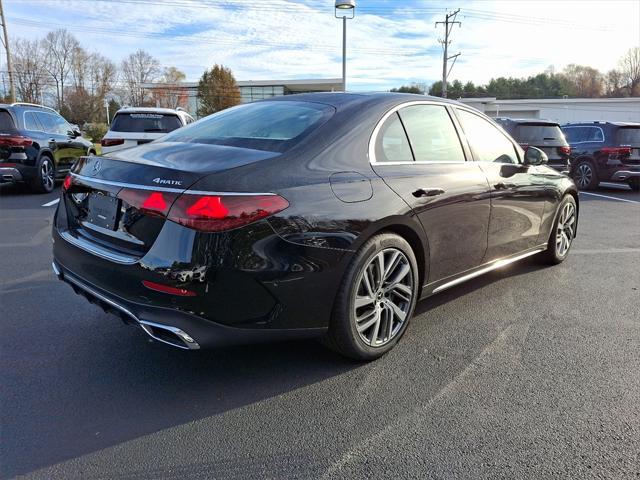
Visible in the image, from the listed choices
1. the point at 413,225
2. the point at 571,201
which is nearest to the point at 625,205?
the point at 571,201

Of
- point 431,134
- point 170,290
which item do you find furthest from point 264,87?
point 170,290

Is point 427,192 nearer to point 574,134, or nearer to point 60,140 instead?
point 60,140

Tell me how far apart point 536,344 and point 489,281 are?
1331mm

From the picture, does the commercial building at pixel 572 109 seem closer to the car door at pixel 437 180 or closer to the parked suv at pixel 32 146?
the parked suv at pixel 32 146

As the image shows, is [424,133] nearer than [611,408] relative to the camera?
No

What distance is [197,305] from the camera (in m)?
2.40

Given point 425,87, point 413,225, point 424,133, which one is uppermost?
point 425,87

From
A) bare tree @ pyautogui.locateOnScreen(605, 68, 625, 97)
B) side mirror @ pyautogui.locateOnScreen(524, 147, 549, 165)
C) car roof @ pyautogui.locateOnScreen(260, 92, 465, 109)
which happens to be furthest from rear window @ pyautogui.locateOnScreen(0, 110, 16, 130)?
bare tree @ pyautogui.locateOnScreen(605, 68, 625, 97)

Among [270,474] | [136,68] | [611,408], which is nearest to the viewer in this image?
[270,474]

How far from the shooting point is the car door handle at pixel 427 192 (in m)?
3.16

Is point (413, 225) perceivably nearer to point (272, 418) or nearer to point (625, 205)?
point (272, 418)

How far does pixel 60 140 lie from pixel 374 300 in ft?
31.8

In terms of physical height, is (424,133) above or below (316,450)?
above

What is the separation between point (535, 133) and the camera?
11828 millimetres
